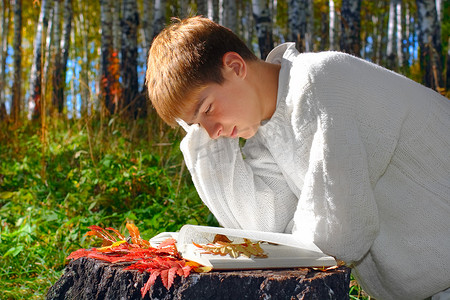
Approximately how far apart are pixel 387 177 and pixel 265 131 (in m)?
0.46

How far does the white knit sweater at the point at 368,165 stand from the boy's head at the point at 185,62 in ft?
0.79

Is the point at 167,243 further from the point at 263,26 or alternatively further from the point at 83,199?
the point at 263,26

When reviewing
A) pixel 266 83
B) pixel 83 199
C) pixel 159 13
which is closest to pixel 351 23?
pixel 159 13

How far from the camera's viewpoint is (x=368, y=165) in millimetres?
1522

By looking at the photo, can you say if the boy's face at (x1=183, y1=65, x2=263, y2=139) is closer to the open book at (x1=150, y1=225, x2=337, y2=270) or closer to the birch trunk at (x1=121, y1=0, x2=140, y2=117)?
the open book at (x1=150, y1=225, x2=337, y2=270)

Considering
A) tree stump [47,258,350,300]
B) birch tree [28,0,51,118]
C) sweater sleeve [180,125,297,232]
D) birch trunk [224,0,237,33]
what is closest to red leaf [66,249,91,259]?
tree stump [47,258,350,300]

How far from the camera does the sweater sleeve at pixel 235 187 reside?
6.04 feet

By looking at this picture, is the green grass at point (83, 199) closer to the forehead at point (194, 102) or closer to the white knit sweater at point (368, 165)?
the white knit sweater at point (368, 165)

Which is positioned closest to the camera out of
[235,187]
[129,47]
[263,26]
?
[235,187]

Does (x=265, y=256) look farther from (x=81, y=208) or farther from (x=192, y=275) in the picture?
(x=81, y=208)

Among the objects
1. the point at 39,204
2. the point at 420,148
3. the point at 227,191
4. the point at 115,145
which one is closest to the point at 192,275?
the point at 227,191

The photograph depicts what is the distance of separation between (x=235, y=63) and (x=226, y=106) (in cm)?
15

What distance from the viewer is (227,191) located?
6.04ft

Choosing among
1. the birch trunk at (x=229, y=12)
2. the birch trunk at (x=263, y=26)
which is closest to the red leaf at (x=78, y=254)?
the birch trunk at (x=263, y=26)
